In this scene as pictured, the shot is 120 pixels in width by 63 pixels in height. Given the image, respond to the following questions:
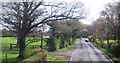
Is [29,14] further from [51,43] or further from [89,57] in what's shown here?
[51,43]

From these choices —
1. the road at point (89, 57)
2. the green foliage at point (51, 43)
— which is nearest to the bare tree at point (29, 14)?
the road at point (89, 57)

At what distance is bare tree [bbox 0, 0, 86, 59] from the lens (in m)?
10.5

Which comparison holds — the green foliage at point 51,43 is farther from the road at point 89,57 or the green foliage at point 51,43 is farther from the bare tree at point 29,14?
the bare tree at point 29,14

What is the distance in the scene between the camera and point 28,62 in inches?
221

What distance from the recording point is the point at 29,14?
11.2m

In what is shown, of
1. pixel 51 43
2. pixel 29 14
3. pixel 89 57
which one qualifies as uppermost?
pixel 29 14

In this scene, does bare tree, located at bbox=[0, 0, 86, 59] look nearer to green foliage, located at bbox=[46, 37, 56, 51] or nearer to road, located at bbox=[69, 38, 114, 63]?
road, located at bbox=[69, 38, 114, 63]

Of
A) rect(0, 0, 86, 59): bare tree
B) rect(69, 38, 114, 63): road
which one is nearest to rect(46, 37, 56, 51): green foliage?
rect(69, 38, 114, 63): road

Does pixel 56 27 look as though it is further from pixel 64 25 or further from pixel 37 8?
pixel 37 8

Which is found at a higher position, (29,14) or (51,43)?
(29,14)

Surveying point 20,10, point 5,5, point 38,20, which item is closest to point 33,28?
point 38,20

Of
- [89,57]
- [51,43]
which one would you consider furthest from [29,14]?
[51,43]

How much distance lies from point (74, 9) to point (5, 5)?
3.50 metres

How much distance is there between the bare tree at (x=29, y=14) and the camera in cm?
1053
